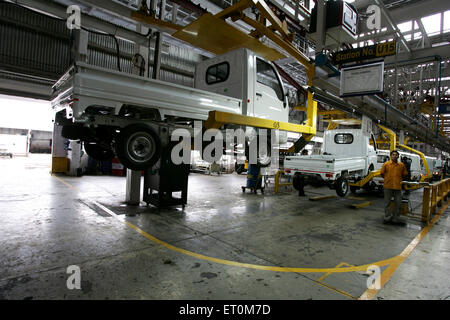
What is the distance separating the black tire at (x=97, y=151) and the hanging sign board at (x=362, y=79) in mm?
5366

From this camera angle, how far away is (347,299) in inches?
101

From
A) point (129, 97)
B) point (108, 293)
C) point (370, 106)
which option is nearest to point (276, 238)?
point (108, 293)

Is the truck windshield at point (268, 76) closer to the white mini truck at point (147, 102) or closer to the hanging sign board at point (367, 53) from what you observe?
the white mini truck at point (147, 102)

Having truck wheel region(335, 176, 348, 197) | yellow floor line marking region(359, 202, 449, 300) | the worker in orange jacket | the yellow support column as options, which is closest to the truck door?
the worker in orange jacket

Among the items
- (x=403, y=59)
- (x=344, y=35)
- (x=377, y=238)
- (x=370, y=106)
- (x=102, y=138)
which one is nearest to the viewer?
(x=102, y=138)

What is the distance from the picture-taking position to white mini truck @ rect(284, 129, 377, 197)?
762 cm

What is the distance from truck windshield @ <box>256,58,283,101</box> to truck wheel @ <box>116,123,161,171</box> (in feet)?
7.73

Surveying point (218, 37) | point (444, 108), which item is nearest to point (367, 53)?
point (218, 37)

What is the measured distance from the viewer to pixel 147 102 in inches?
141

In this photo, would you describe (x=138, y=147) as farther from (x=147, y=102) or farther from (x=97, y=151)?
(x=97, y=151)

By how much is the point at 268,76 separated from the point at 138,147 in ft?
9.73

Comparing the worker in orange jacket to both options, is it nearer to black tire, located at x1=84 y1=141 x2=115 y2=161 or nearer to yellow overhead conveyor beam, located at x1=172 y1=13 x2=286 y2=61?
yellow overhead conveyor beam, located at x1=172 y1=13 x2=286 y2=61
